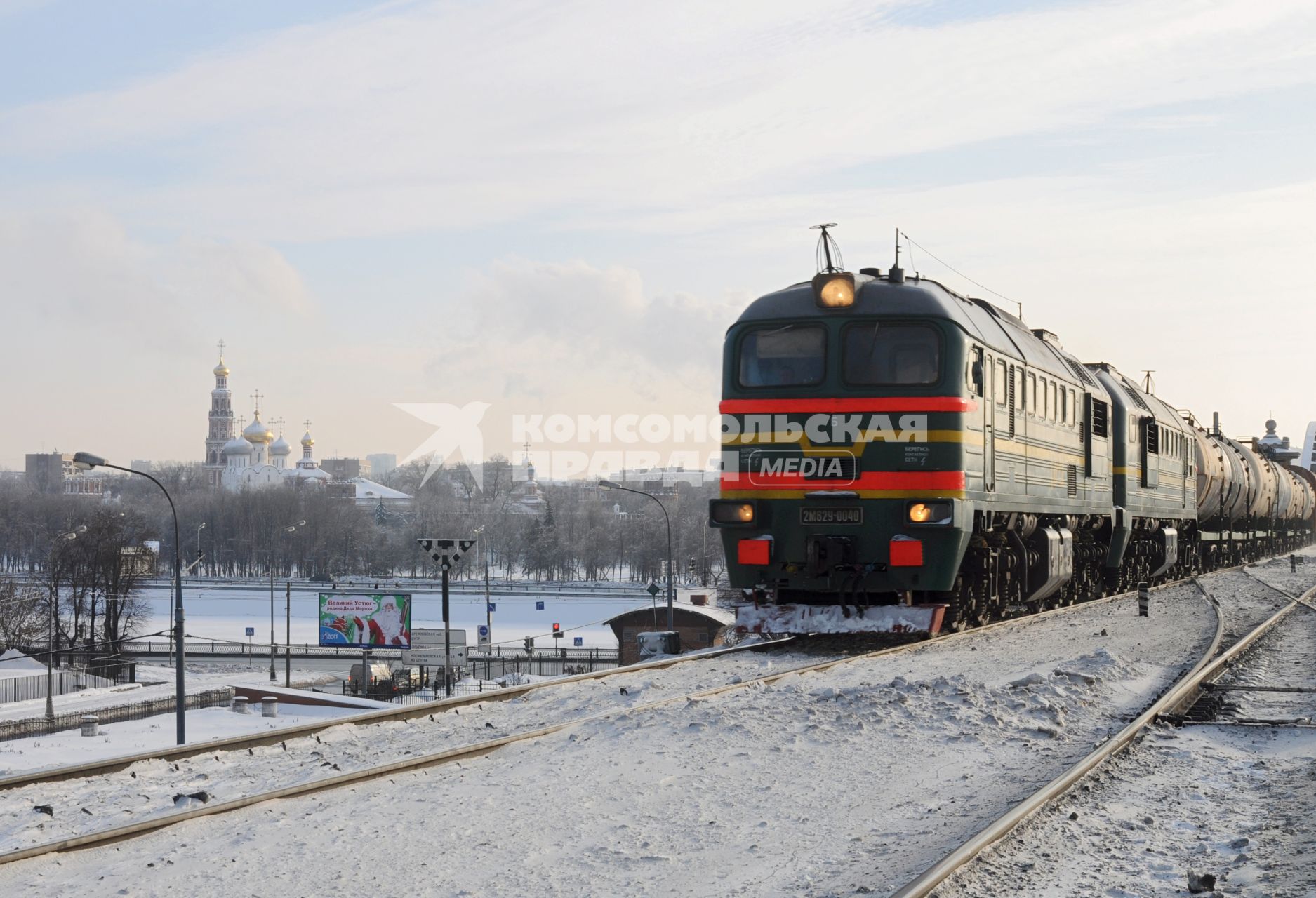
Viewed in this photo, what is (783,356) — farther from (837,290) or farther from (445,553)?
(445,553)

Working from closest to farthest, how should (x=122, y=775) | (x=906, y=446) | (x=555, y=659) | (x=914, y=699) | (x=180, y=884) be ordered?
(x=180, y=884) < (x=122, y=775) < (x=914, y=699) < (x=906, y=446) < (x=555, y=659)

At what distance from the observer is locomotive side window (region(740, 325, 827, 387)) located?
51.2ft

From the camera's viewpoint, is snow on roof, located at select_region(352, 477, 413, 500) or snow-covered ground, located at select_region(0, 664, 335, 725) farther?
snow on roof, located at select_region(352, 477, 413, 500)

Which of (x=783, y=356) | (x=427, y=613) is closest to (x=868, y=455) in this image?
(x=783, y=356)

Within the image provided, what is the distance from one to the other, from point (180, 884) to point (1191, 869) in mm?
5053

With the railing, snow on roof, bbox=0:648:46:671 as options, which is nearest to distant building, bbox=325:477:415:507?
the railing

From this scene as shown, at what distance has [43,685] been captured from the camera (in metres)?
59.6

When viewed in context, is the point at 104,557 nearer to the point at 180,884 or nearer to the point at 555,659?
the point at 555,659

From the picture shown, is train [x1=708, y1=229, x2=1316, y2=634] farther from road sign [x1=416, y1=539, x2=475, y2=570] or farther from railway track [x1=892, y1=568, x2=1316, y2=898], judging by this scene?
road sign [x1=416, y1=539, x2=475, y2=570]

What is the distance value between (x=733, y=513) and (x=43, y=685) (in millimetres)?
53742

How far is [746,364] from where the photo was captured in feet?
52.2

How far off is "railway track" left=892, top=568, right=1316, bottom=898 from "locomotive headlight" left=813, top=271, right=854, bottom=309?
568 centimetres

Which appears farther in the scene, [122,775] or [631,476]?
[631,476]

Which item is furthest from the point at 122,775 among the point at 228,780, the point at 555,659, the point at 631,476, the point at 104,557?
the point at 631,476
